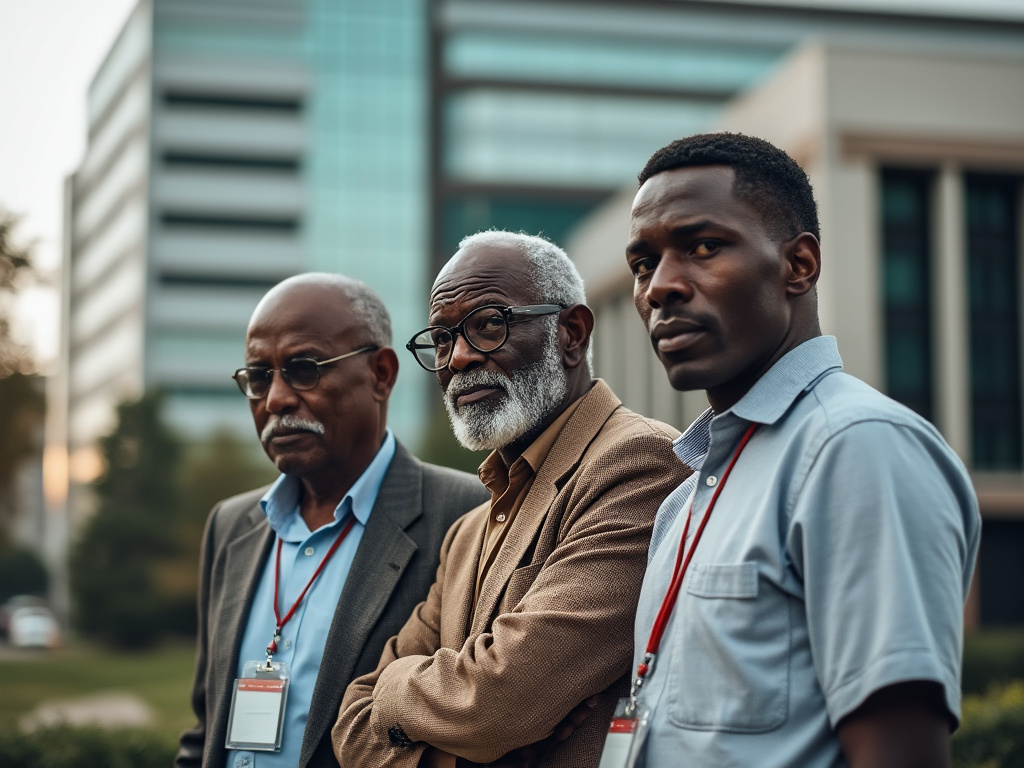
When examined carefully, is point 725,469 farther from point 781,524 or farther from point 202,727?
point 202,727

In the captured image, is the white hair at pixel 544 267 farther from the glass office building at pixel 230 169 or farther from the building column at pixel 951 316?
the glass office building at pixel 230 169

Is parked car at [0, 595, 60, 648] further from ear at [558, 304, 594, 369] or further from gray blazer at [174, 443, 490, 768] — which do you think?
ear at [558, 304, 594, 369]

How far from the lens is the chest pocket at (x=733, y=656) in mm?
2033

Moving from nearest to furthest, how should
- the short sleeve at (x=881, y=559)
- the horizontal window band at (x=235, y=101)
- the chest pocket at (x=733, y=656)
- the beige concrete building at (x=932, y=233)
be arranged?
the short sleeve at (x=881, y=559), the chest pocket at (x=733, y=656), the beige concrete building at (x=932, y=233), the horizontal window band at (x=235, y=101)

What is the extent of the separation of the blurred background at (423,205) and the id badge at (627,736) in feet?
78.0

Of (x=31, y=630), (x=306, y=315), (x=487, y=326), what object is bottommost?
Result: (x=31, y=630)

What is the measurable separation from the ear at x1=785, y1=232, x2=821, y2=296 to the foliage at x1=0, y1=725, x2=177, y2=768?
26.4 ft

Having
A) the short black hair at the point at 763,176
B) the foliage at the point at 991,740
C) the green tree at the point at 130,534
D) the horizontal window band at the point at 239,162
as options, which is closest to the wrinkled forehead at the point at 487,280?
the short black hair at the point at 763,176

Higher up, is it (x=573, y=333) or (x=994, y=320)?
(x=994, y=320)

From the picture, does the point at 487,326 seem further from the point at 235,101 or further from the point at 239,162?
the point at 235,101

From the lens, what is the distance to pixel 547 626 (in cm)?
264

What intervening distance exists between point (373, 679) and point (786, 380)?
1651 mm

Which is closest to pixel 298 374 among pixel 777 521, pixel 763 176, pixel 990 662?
pixel 763 176

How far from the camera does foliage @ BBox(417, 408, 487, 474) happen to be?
2995cm
